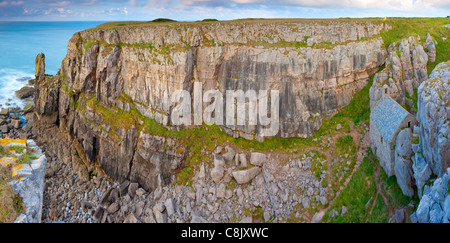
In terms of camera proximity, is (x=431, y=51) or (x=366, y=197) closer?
(x=366, y=197)

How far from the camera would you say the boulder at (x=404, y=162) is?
21.7 meters

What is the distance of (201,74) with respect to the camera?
34.2 m

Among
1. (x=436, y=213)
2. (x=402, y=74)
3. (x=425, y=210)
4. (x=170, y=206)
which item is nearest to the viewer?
(x=436, y=213)

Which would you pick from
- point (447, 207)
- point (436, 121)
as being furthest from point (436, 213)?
point (436, 121)

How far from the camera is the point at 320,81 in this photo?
32.0m

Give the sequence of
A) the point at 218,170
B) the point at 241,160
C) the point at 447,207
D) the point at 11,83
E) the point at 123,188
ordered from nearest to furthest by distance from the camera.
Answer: the point at 447,207 < the point at 218,170 < the point at 241,160 < the point at 123,188 < the point at 11,83

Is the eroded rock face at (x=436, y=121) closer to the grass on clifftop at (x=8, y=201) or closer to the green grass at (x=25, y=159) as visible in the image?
the grass on clifftop at (x=8, y=201)

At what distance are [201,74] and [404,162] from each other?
70.0ft

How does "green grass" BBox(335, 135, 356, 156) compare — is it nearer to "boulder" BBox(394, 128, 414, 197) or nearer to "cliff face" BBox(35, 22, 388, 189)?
"cliff face" BBox(35, 22, 388, 189)

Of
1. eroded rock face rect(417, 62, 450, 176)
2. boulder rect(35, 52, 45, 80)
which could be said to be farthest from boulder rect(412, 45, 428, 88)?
boulder rect(35, 52, 45, 80)

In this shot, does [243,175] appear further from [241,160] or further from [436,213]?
[436,213]
